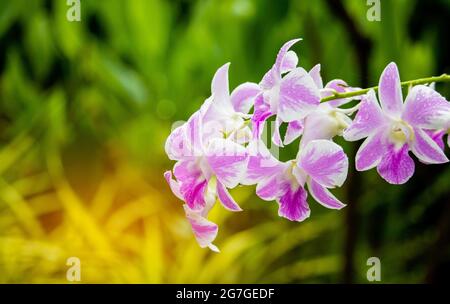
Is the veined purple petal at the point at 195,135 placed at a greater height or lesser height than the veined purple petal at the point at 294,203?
greater

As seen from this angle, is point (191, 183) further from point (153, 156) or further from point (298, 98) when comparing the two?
point (153, 156)

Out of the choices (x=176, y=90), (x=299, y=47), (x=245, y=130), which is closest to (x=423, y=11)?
(x=299, y=47)

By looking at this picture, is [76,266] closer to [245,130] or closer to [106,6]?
[106,6]

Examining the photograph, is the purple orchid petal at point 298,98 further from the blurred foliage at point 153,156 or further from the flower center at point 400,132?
the blurred foliage at point 153,156

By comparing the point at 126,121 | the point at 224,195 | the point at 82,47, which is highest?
the point at 82,47

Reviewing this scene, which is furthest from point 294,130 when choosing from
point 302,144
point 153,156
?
point 153,156

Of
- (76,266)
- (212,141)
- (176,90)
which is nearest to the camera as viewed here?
(212,141)

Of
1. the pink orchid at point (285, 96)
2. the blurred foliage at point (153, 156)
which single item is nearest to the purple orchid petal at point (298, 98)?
the pink orchid at point (285, 96)
